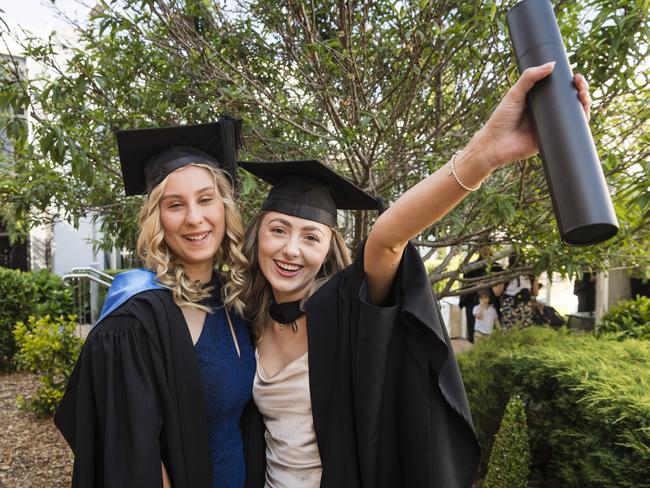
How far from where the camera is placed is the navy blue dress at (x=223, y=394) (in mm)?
1870

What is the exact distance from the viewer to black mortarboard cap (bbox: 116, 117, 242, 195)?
2.05 m

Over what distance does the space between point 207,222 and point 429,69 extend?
7.12 ft

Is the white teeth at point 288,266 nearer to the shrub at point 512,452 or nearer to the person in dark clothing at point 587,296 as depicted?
the shrub at point 512,452

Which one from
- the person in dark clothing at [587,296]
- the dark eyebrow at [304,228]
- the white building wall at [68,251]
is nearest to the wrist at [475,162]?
the dark eyebrow at [304,228]

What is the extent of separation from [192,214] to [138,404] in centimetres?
69

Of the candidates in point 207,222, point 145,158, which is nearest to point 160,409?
point 207,222

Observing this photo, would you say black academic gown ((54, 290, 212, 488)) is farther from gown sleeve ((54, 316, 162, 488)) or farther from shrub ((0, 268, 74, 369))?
shrub ((0, 268, 74, 369))

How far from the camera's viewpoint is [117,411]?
164 centimetres

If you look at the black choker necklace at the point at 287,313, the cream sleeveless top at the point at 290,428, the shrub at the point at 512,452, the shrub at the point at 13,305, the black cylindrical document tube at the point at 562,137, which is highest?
the shrub at the point at 13,305

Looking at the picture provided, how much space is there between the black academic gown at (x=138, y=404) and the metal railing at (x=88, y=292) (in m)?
6.39

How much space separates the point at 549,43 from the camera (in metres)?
1.02

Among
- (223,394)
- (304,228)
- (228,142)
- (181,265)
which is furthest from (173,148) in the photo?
(223,394)

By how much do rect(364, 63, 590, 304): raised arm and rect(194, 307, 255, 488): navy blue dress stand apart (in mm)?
617

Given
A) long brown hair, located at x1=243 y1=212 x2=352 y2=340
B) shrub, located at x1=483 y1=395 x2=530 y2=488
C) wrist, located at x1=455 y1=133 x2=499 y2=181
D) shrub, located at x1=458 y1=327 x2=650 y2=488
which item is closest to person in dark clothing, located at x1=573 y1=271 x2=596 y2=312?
shrub, located at x1=458 y1=327 x2=650 y2=488
